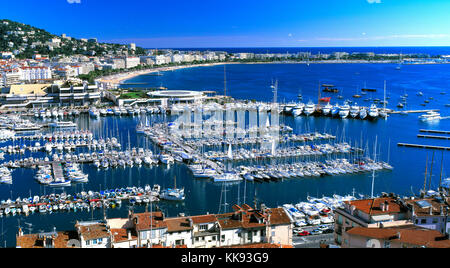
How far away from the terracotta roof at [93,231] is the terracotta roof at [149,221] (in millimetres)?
470

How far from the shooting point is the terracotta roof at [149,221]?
6105 millimetres

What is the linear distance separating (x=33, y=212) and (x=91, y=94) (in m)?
18.2

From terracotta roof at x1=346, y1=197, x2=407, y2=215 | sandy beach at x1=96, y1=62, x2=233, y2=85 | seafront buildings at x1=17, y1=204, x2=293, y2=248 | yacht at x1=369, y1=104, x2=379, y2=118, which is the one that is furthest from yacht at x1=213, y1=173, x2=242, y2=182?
sandy beach at x1=96, y1=62, x2=233, y2=85

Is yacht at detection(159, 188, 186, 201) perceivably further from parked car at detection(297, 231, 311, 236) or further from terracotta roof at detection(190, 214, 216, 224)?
terracotta roof at detection(190, 214, 216, 224)

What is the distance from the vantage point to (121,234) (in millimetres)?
6152

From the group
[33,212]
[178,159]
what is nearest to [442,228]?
[33,212]

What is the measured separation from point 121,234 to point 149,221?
1.45ft

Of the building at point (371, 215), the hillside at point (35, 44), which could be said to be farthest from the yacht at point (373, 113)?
the hillside at point (35, 44)

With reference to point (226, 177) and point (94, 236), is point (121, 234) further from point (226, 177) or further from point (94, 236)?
point (226, 177)

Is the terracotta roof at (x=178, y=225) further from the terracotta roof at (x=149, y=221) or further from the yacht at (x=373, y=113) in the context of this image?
the yacht at (x=373, y=113)

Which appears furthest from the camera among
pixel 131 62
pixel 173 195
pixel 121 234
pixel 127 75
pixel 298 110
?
pixel 131 62

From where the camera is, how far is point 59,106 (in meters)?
26.5

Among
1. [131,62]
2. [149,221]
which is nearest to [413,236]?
[149,221]

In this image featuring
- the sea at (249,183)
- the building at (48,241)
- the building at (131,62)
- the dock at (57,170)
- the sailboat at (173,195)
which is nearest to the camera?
the building at (48,241)
